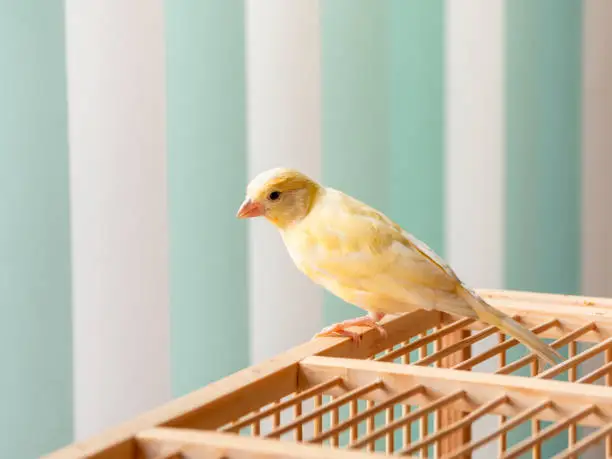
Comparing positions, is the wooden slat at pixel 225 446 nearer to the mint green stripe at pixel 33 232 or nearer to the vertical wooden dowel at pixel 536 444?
the vertical wooden dowel at pixel 536 444

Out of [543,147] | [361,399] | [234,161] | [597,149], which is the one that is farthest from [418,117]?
[361,399]

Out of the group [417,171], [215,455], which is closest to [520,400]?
[215,455]

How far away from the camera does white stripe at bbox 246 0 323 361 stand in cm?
140

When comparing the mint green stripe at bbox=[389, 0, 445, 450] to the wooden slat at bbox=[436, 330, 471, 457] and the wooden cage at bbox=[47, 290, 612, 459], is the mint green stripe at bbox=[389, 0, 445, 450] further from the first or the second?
the wooden cage at bbox=[47, 290, 612, 459]

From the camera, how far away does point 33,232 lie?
1.13 meters

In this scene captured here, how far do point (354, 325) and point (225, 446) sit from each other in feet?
1.08

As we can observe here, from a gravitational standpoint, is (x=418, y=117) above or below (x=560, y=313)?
above

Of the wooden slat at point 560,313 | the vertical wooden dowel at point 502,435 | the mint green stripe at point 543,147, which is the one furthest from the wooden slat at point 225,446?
the mint green stripe at point 543,147

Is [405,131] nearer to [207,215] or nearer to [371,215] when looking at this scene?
[207,215]

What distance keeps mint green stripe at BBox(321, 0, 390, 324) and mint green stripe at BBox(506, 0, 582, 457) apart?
1.08 ft

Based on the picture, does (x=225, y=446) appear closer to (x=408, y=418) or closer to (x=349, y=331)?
(x=408, y=418)

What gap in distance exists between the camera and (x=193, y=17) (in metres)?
1.34

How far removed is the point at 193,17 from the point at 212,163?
0.18 metres

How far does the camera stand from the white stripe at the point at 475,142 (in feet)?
5.80
